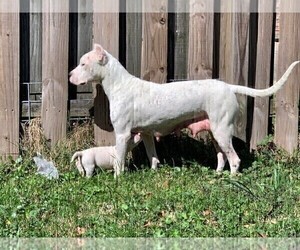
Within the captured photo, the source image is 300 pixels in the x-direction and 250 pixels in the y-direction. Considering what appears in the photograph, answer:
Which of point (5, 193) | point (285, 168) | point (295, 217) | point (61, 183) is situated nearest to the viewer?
point (295, 217)

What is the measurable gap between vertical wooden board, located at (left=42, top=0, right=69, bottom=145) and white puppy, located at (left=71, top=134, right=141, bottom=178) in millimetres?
468

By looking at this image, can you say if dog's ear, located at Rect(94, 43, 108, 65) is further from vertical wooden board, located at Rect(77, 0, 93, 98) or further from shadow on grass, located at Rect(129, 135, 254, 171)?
shadow on grass, located at Rect(129, 135, 254, 171)

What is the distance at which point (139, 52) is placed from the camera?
261 inches

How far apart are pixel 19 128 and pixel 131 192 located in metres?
1.47

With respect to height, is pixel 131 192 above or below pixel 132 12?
below

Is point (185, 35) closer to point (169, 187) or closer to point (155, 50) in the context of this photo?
point (155, 50)

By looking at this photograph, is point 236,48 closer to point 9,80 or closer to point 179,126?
point 179,126

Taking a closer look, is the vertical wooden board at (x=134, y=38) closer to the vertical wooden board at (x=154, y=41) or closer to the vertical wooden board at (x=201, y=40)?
the vertical wooden board at (x=154, y=41)

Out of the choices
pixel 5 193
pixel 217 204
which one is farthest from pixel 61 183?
pixel 217 204

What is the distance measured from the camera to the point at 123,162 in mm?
6129

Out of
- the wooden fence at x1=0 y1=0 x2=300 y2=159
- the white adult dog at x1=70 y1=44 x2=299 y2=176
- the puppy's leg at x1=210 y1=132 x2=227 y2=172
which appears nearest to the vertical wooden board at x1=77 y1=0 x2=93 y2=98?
the wooden fence at x1=0 y1=0 x2=300 y2=159

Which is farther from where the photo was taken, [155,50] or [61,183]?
[155,50]

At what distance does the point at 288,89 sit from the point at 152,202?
7.01ft

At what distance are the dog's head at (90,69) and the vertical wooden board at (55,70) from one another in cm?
29
